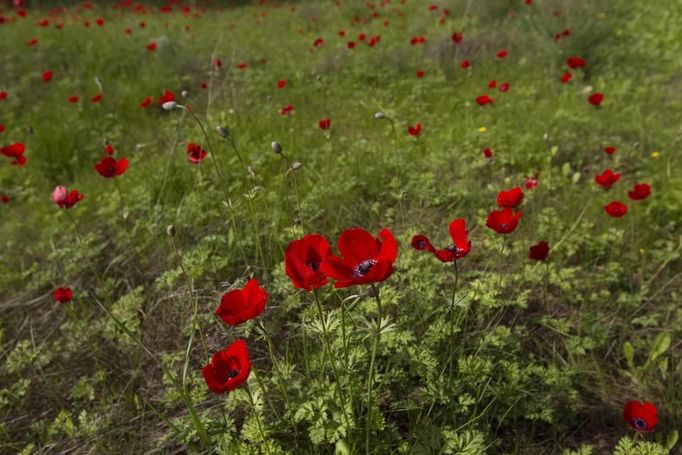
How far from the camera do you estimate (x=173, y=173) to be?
323 centimetres

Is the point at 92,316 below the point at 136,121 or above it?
below

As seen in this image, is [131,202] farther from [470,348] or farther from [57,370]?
[470,348]

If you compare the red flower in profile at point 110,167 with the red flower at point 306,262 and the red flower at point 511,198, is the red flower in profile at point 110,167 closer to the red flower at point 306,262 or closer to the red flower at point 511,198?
the red flower at point 306,262

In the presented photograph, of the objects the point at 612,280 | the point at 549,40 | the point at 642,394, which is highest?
the point at 549,40

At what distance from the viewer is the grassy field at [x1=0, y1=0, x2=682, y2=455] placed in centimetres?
166

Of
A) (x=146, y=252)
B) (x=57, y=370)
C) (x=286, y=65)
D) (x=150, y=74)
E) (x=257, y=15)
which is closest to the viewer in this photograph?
(x=57, y=370)

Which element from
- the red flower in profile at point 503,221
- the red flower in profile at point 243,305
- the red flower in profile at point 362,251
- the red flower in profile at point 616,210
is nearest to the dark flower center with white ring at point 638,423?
the red flower in profile at point 503,221

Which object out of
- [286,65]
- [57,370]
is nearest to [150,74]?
[286,65]

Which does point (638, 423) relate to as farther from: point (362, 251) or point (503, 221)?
point (362, 251)

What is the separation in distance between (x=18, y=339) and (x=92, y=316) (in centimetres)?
41

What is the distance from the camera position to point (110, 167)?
238 centimetres

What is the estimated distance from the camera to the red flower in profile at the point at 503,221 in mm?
1733

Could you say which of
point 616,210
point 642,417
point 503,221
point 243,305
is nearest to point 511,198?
point 503,221

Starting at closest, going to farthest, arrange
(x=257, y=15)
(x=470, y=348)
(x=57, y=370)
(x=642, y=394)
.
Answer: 1. (x=470, y=348)
2. (x=642, y=394)
3. (x=57, y=370)
4. (x=257, y=15)
